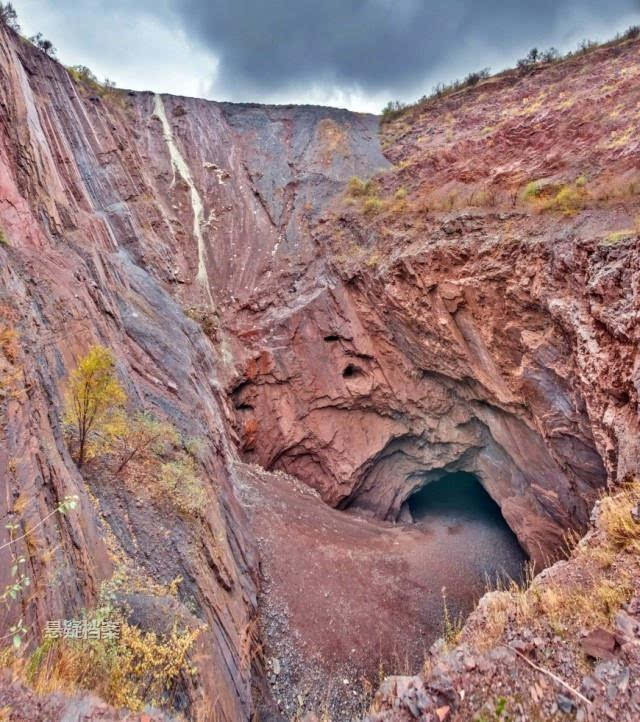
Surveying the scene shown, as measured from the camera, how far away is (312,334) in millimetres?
14250

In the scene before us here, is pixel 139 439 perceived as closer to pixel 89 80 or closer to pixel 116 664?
pixel 116 664

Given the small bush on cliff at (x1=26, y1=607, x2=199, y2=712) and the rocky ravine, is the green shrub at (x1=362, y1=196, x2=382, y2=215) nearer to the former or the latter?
the rocky ravine

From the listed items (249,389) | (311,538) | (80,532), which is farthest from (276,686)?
(249,389)

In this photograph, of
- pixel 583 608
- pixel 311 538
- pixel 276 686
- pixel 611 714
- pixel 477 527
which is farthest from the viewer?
pixel 477 527

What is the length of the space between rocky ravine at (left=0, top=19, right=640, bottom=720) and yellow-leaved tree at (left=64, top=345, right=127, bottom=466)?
0.29 m

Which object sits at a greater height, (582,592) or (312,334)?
(312,334)

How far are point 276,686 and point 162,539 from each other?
3.55 m

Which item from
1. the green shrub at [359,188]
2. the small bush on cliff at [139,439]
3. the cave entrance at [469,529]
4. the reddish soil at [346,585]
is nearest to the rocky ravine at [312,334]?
the reddish soil at [346,585]

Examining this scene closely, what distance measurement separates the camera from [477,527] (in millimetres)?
14062

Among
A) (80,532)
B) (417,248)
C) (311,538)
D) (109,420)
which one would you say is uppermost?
(417,248)

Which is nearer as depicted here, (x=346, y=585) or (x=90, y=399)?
(x=90, y=399)

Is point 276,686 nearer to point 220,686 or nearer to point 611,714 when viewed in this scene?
point 220,686
